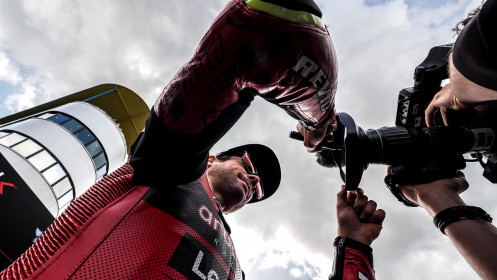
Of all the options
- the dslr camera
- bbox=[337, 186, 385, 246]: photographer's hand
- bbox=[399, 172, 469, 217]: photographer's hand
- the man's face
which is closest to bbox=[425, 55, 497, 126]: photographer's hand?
the dslr camera

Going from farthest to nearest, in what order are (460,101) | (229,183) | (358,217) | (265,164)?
(265,164)
(229,183)
(358,217)
(460,101)

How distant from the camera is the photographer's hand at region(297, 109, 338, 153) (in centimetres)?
146

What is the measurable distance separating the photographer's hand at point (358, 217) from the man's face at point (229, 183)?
0.93m

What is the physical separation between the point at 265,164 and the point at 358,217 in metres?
1.55

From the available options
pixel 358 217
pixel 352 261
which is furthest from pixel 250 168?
pixel 352 261

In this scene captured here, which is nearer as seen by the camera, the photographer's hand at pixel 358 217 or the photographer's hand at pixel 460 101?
the photographer's hand at pixel 460 101

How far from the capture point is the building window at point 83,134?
12.7 metres

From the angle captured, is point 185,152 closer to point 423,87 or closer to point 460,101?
point 460,101

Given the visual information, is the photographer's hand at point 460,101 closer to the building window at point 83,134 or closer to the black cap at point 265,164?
the black cap at point 265,164

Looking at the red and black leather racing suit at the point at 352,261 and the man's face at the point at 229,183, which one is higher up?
the man's face at the point at 229,183

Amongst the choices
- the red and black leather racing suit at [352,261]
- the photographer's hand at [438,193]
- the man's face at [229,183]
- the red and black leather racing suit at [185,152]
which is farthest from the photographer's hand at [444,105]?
the man's face at [229,183]

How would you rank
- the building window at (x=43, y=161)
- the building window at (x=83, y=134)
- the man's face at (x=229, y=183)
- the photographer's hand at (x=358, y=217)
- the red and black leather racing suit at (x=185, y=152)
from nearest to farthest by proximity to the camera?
Answer: the red and black leather racing suit at (x=185, y=152) → the photographer's hand at (x=358, y=217) → the man's face at (x=229, y=183) → the building window at (x=43, y=161) → the building window at (x=83, y=134)

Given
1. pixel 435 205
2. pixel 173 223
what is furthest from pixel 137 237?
pixel 435 205

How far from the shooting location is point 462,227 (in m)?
1.18
